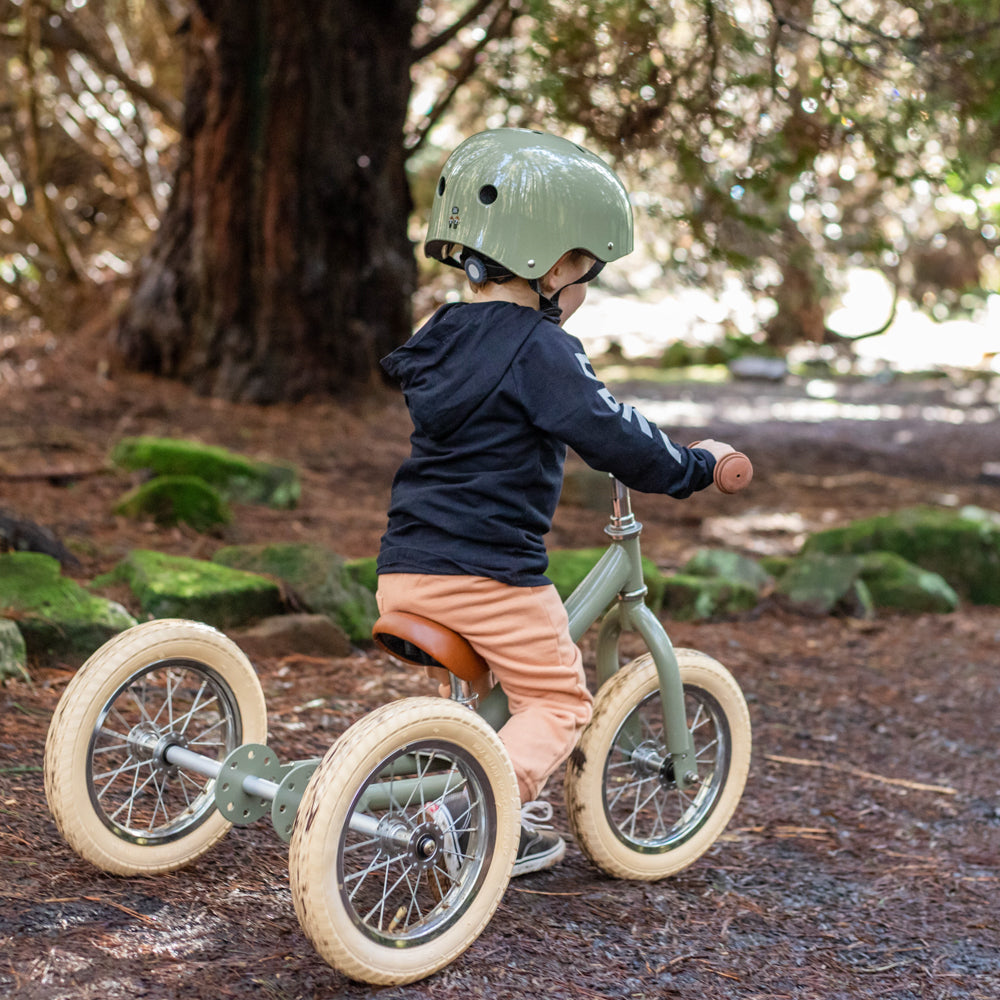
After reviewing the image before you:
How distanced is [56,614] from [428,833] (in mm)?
1801

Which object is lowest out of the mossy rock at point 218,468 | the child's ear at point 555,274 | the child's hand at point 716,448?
the mossy rock at point 218,468

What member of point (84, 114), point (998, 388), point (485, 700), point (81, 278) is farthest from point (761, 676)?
point (998, 388)

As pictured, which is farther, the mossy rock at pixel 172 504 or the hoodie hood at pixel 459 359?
the mossy rock at pixel 172 504

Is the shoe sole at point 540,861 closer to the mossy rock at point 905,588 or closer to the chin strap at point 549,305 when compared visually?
the chin strap at point 549,305

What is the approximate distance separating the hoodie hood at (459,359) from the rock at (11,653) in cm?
167

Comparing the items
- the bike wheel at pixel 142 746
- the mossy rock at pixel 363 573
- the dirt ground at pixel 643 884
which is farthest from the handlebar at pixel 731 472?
the mossy rock at pixel 363 573

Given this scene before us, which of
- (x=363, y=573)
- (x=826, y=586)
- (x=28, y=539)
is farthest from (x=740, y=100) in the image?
(x=28, y=539)

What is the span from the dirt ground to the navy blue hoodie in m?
0.78

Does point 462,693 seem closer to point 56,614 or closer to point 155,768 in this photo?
point 155,768

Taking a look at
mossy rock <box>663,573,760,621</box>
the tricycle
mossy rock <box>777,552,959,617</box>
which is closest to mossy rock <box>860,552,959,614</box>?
mossy rock <box>777,552,959,617</box>

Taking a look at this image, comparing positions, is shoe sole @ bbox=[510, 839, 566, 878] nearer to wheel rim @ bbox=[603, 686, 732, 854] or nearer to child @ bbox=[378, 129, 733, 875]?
wheel rim @ bbox=[603, 686, 732, 854]

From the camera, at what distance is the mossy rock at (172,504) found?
5.06 meters

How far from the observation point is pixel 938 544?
574cm

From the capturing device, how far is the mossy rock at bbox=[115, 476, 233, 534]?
5062mm
